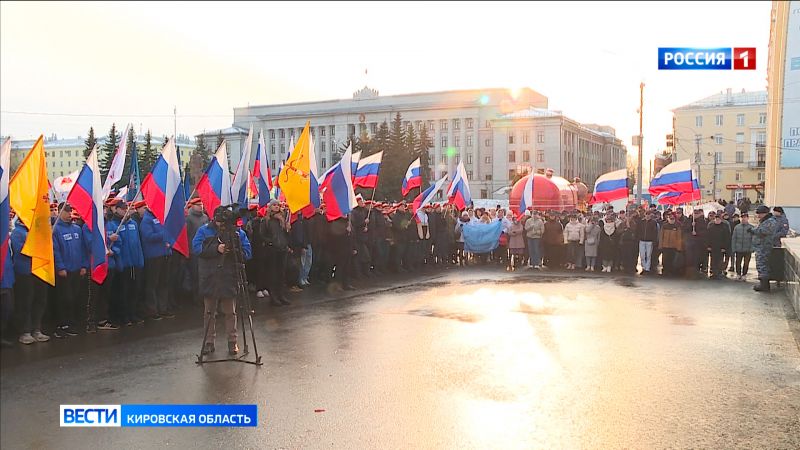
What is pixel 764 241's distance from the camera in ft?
45.0

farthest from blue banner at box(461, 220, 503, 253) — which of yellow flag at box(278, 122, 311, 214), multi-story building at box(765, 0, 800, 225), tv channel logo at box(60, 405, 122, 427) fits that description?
multi-story building at box(765, 0, 800, 225)

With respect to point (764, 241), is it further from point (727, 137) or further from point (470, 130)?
A: point (470, 130)

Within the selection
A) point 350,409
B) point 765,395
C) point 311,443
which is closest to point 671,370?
point 765,395

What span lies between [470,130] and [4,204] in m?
103

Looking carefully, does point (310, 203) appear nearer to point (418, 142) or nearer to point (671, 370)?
point (671, 370)

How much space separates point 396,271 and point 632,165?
337ft

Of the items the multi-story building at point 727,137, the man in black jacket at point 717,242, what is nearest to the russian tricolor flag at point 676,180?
the man in black jacket at point 717,242

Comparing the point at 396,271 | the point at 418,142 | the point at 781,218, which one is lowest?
the point at 396,271

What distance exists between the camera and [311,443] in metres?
5.05

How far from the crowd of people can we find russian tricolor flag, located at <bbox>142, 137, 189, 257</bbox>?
369mm

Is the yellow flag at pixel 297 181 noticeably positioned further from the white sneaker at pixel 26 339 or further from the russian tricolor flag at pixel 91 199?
the white sneaker at pixel 26 339

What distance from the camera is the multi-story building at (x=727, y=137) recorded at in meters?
77.1

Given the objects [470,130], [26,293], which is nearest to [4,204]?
[26,293]

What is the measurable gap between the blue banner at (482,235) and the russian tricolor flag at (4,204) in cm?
1519
